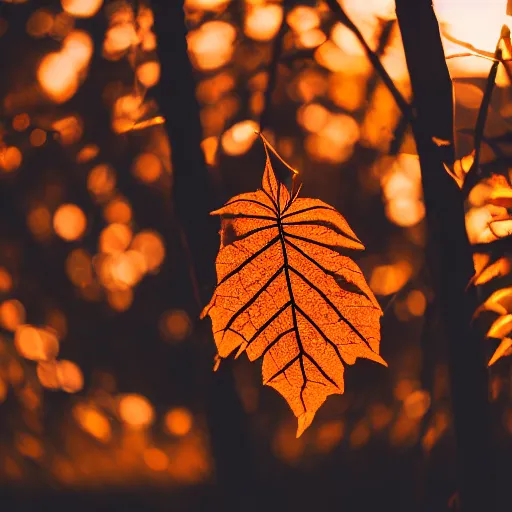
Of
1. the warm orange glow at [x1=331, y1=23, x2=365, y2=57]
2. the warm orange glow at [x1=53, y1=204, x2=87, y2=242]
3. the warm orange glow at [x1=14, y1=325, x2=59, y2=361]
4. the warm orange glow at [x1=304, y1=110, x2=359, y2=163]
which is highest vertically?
the warm orange glow at [x1=331, y1=23, x2=365, y2=57]

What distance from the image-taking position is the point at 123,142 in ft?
1.99

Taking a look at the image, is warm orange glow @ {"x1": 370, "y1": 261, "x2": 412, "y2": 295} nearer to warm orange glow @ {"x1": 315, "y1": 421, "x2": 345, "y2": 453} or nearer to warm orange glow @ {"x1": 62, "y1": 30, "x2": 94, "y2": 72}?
warm orange glow @ {"x1": 315, "y1": 421, "x2": 345, "y2": 453}

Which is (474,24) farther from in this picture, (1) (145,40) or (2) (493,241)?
(1) (145,40)

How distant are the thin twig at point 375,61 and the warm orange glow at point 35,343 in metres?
0.46

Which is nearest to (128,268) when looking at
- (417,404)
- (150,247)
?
(150,247)

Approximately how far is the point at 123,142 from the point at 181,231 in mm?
113

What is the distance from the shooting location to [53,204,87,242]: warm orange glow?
627 mm

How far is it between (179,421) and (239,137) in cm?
32

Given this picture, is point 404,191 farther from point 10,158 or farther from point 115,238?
point 10,158

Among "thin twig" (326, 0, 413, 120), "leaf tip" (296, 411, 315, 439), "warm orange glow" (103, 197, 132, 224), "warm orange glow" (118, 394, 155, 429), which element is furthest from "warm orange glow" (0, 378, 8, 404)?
"thin twig" (326, 0, 413, 120)

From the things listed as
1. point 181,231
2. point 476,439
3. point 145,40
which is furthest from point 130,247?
point 476,439

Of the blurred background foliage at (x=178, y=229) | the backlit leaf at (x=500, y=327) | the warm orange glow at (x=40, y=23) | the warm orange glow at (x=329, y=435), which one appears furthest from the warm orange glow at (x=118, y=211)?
the backlit leaf at (x=500, y=327)

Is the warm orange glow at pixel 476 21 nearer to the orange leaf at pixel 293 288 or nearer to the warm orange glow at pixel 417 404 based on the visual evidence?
the orange leaf at pixel 293 288

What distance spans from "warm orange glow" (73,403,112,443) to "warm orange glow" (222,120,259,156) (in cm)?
34
